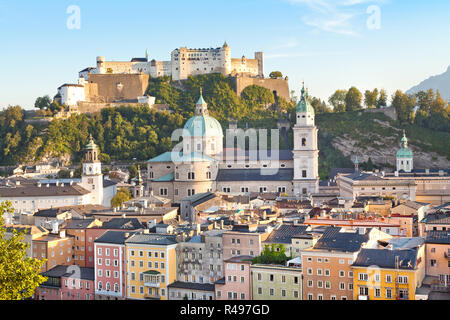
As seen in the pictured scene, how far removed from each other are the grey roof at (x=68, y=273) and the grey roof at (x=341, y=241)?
14.1 metres

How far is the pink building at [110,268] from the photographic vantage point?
1284 inches

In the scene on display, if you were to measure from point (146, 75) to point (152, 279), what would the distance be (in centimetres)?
7236

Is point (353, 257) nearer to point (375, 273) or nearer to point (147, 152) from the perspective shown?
point (375, 273)

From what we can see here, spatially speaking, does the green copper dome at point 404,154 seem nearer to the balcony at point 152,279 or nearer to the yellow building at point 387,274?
the yellow building at point 387,274

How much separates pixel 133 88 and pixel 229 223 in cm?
6528

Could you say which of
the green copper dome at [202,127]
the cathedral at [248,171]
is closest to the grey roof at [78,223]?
the cathedral at [248,171]

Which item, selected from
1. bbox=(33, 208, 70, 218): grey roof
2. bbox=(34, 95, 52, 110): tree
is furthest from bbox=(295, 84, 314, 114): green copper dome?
bbox=(34, 95, 52, 110): tree

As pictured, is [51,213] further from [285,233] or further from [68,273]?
[285,233]

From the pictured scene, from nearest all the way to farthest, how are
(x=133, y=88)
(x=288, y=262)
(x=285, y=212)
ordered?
(x=288, y=262) < (x=285, y=212) < (x=133, y=88)

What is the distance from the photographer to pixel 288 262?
87.7 feet

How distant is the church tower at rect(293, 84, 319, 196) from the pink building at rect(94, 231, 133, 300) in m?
25.7

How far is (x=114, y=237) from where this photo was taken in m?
34.1

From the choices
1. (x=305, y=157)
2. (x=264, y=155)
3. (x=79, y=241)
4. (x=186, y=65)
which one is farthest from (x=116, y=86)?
(x=79, y=241)
